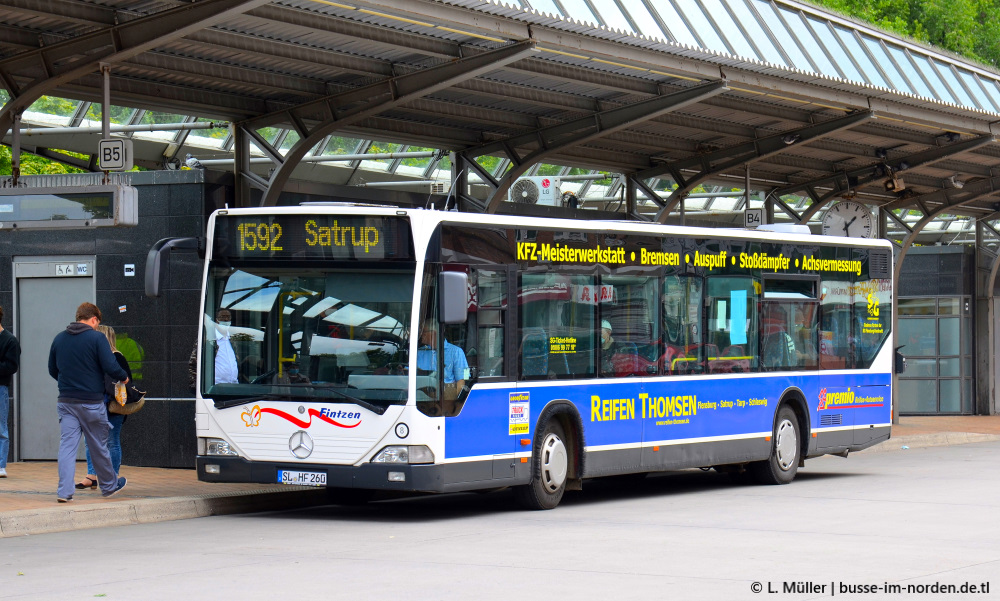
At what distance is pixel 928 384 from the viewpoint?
32625 mm

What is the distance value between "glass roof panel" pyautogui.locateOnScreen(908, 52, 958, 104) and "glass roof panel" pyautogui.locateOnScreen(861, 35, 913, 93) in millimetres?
963

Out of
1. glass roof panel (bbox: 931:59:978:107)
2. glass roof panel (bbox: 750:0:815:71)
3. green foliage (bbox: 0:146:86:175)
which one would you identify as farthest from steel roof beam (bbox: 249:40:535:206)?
green foliage (bbox: 0:146:86:175)

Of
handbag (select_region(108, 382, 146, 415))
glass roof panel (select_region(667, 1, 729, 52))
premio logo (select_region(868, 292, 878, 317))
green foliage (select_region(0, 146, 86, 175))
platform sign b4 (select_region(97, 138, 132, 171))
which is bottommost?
handbag (select_region(108, 382, 146, 415))

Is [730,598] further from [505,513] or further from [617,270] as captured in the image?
[617,270]

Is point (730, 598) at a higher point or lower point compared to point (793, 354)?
lower

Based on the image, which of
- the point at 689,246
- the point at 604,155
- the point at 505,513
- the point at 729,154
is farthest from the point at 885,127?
the point at 505,513

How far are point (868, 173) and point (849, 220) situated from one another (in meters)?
1.07

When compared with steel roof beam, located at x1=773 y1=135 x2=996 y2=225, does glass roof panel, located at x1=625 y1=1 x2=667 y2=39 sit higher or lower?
higher

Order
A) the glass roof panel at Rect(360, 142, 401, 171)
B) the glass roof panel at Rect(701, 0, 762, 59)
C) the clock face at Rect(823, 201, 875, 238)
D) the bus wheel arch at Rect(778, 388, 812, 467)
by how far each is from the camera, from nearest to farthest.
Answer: the bus wheel arch at Rect(778, 388, 812, 467), the glass roof panel at Rect(701, 0, 762, 59), the clock face at Rect(823, 201, 875, 238), the glass roof panel at Rect(360, 142, 401, 171)

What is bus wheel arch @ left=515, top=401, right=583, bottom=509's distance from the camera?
13.2 m

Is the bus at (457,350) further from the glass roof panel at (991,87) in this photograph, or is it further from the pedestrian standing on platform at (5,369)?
the glass roof panel at (991,87)

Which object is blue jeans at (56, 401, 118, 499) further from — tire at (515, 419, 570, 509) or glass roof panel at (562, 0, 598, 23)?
glass roof panel at (562, 0, 598, 23)

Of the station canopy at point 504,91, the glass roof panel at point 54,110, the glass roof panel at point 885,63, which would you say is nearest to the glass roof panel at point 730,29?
the station canopy at point 504,91

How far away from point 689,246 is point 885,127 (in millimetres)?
7866
